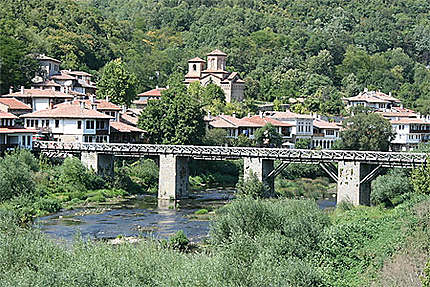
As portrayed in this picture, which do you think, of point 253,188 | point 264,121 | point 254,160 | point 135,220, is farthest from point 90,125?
point 264,121

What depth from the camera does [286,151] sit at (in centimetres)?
5947

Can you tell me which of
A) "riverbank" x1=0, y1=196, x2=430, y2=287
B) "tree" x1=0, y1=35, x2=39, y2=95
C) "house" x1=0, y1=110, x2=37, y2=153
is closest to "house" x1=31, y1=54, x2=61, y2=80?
"tree" x1=0, y1=35, x2=39, y2=95

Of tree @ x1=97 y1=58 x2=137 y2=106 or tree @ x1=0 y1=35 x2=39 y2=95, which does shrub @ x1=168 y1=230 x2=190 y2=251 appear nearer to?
tree @ x1=0 y1=35 x2=39 y2=95

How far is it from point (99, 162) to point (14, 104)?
1356 cm

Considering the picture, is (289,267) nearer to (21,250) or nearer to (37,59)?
(21,250)

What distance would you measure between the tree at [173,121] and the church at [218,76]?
1490 inches

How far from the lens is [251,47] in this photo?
155 m

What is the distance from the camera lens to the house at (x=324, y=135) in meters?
95.2

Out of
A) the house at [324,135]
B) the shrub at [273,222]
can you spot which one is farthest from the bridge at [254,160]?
the house at [324,135]

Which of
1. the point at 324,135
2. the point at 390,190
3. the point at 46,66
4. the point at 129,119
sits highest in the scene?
the point at 46,66

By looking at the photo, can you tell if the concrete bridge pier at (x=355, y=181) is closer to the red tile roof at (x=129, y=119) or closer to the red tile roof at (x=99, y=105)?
the red tile roof at (x=99, y=105)

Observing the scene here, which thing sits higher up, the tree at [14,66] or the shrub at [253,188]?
the tree at [14,66]

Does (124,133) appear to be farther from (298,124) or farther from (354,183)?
(354,183)

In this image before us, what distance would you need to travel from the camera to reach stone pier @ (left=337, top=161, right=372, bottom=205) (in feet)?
180
